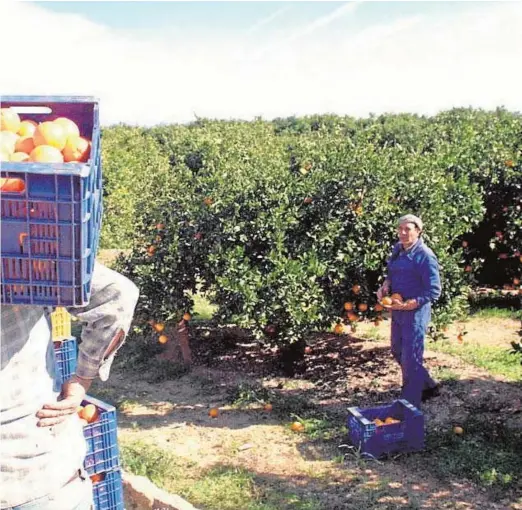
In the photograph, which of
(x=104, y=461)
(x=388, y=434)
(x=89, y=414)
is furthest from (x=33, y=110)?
(x=388, y=434)

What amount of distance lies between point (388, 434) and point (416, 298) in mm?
1170

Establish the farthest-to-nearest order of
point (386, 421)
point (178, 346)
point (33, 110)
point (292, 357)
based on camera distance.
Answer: point (178, 346) < point (292, 357) < point (386, 421) < point (33, 110)

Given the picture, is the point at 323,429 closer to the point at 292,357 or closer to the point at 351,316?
the point at 351,316

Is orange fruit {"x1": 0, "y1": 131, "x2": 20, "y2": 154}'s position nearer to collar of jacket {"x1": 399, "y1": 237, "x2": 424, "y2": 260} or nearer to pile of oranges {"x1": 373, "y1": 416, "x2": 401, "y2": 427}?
pile of oranges {"x1": 373, "y1": 416, "x2": 401, "y2": 427}

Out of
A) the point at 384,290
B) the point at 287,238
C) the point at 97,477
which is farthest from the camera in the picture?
the point at 287,238

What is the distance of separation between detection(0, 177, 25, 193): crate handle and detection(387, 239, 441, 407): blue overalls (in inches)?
171

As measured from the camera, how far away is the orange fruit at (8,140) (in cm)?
228

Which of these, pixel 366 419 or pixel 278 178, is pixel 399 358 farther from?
pixel 278 178

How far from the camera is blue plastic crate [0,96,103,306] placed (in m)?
2.06

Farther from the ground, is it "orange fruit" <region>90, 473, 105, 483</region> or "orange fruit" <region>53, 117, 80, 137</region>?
"orange fruit" <region>53, 117, 80, 137</region>

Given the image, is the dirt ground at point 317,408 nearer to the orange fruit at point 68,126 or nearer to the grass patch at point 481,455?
the grass patch at point 481,455

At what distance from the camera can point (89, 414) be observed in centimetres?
379

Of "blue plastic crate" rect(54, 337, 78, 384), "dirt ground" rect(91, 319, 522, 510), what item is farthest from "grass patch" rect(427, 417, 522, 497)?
"blue plastic crate" rect(54, 337, 78, 384)

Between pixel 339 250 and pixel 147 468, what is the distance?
2.71 m
